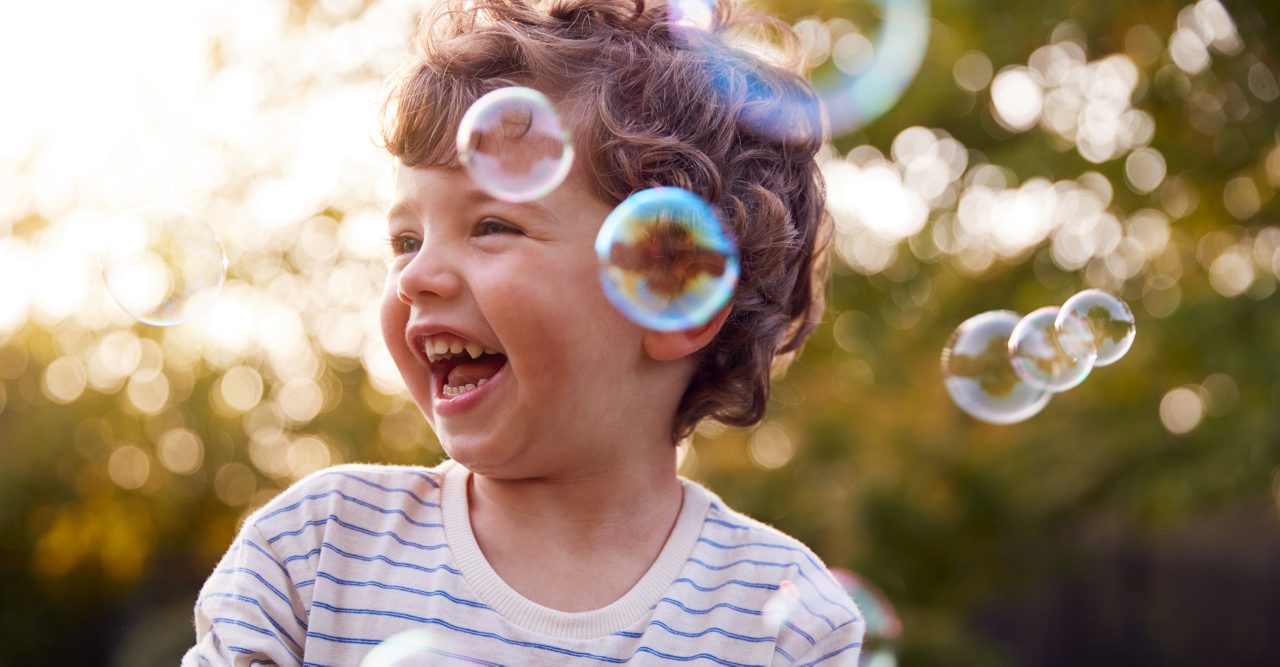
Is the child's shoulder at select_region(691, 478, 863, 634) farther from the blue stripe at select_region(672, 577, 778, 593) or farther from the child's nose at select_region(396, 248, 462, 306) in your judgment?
the child's nose at select_region(396, 248, 462, 306)

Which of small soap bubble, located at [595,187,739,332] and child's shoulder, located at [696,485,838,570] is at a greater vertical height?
small soap bubble, located at [595,187,739,332]

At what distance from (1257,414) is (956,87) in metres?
2.70

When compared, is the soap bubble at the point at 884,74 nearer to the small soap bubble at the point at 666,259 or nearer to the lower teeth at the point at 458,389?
the small soap bubble at the point at 666,259

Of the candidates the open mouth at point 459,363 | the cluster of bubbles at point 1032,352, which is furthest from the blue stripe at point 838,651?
the cluster of bubbles at point 1032,352

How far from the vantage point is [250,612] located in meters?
1.62

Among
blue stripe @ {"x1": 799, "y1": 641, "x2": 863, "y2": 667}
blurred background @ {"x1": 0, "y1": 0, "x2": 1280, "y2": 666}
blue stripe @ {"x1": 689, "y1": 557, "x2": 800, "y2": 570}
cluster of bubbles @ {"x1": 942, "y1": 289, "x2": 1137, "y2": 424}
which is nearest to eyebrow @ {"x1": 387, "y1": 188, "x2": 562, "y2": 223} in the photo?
blue stripe @ {"x1": 689, "y1": 557, "x2": 800, "y2": 570}

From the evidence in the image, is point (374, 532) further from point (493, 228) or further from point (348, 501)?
point (493, 228)

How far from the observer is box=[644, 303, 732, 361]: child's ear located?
1866 mm

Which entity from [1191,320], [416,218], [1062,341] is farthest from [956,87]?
[416,218]

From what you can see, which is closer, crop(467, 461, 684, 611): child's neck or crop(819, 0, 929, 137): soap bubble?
crop(467, 461, 684, 611): child's neck

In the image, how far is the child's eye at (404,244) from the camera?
1.81 meters

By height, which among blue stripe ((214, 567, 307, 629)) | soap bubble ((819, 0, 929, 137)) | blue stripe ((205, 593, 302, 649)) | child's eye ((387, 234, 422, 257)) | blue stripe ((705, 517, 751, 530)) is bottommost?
blue stripe ((205, 593, 302, 649))

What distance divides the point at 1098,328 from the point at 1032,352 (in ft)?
0.47

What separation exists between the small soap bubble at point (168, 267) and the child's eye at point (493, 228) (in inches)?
38.0
